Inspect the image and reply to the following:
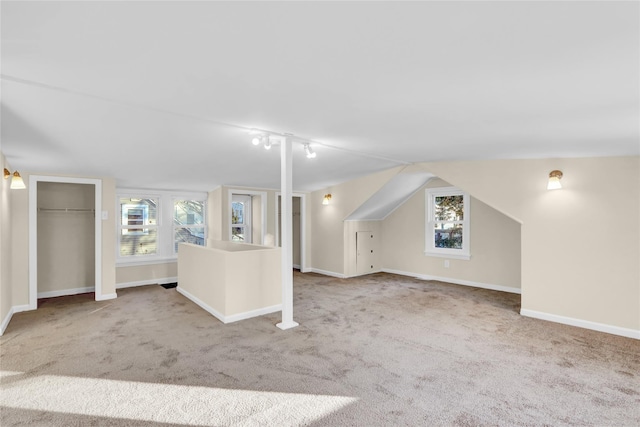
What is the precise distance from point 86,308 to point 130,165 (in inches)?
84.1

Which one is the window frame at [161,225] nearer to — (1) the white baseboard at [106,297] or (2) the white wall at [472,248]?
(1) the white baseboard at [106,297]

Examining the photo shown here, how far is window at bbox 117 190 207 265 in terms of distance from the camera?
6020 millimetres

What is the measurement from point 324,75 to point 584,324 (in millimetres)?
4154

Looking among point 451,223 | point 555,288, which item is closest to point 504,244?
point 451,223

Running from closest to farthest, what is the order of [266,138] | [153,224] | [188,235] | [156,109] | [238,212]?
1. [156,109]
2. [266,138]
3. [153,224]
4. [188,235]
5. [238,212]

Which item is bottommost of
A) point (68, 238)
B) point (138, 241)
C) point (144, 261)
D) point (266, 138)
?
point (144, 261)

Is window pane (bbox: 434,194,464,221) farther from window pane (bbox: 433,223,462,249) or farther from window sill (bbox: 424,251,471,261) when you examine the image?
window sill (bbox: 424,251,471,261)

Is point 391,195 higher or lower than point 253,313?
higher

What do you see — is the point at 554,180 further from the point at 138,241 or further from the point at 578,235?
the point at 138,241

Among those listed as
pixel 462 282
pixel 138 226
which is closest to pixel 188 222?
pixel 138 226

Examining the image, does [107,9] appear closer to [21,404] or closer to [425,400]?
[21,404]

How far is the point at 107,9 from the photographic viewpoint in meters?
1.30

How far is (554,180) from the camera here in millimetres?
3779

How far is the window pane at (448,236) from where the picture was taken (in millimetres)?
6168
